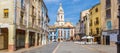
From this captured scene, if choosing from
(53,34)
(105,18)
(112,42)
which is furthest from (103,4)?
(53,34)

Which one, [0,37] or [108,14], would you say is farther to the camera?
[108,14]

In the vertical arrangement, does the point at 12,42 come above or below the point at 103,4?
below

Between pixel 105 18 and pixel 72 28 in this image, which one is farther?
pixel 72 28

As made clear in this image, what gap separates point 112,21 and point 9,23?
1238 inches

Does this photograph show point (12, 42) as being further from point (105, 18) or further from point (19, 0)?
point (105, 18)

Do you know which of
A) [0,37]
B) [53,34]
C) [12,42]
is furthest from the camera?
[53,34]

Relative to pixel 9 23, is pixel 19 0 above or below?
above

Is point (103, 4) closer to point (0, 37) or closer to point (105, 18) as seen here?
point (105, 18)

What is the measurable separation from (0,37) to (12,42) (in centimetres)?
641

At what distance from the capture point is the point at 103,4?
64.8m

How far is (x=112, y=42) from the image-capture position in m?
60.1

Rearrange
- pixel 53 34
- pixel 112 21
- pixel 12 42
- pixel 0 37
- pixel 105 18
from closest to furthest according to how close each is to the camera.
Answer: pixel 12 42 → pixel 0 37 → pixel 112 21 → pixel 105 18 → pixel 53 34

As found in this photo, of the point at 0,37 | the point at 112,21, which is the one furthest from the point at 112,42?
the point at 0,37

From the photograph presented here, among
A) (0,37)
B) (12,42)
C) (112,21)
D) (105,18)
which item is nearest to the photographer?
(12,42)
